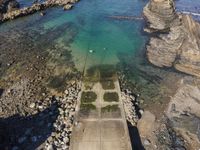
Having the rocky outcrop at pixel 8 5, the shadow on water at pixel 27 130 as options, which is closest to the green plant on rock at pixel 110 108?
the shadow on water at pixel 27 130

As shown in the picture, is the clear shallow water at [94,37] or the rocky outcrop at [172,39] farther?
the rocky outcrop at [172,39]

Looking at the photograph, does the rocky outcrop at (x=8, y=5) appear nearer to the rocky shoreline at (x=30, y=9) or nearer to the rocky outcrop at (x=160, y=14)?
the rocky shoreline at (x=30, y=9)

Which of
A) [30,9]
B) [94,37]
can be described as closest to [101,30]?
[94,37]

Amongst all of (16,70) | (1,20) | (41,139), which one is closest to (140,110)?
(41,139)

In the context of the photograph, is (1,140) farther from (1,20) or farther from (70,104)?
(1,20)

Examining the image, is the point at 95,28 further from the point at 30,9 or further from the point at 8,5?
the point at 8,5

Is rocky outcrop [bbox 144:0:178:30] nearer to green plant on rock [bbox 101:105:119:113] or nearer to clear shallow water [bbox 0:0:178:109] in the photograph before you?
clear shallow water [bbox 0:0:178:109]
